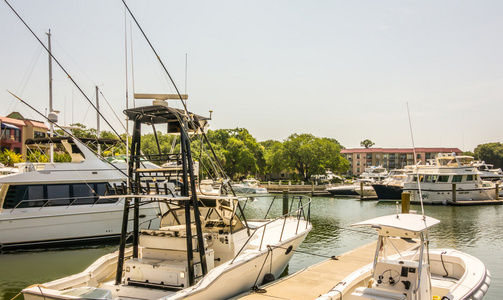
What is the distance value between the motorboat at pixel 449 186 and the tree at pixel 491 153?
7604 centimetres

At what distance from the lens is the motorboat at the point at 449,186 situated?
144 ft

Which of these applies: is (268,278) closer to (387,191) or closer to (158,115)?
(158,115)

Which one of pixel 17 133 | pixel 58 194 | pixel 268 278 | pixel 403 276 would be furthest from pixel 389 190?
pixel 17 133

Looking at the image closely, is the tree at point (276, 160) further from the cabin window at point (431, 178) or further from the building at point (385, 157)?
the building at point (385, 157)

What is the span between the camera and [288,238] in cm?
1282

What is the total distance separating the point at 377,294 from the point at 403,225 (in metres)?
1.57

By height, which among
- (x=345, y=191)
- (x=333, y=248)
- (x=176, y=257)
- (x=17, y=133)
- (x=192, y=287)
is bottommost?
(x=333, y=248)

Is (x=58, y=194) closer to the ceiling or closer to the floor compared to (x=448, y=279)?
closer to the ceiling

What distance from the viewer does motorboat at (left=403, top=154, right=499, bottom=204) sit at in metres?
43.8

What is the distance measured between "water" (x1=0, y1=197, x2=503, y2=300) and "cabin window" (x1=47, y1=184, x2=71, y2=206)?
7.73ft

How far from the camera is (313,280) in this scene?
438 inches

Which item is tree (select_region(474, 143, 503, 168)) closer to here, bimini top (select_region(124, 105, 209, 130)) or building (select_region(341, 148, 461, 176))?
building (select_region(341, 148, 461, 176))

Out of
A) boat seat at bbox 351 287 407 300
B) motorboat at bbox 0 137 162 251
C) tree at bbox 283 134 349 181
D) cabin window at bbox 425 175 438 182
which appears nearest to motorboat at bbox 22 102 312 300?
boat seat at bbox 351 287 407 300

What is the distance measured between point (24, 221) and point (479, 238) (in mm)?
23528
